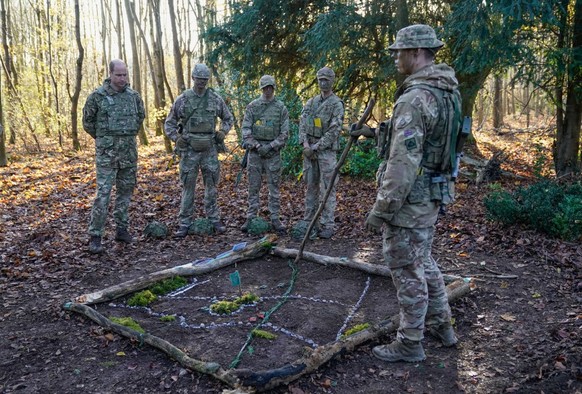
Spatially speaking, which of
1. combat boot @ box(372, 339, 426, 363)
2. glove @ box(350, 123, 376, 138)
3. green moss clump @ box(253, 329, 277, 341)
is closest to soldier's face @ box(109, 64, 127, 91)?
glove @ box(350, 123, 376, 138)

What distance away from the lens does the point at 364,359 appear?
3883 mm

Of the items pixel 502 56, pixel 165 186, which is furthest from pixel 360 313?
pixel 165 186

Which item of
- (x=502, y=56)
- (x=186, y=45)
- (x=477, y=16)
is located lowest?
(x=502, y=56)

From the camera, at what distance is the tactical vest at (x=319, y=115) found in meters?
7.12

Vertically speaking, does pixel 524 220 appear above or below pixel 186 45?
Answer: below

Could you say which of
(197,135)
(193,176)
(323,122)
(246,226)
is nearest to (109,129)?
(197,135)

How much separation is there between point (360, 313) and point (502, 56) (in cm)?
629

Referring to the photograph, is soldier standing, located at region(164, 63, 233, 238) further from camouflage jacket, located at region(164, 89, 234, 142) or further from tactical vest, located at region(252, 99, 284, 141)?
tactical vest, located at region(252, 99, 284, 141)

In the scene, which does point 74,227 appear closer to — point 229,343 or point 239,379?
point 229,343

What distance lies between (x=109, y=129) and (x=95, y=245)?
1.66 m

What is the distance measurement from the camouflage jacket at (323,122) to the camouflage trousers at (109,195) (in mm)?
2732

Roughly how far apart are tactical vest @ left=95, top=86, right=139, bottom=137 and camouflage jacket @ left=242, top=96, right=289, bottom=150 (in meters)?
1.78

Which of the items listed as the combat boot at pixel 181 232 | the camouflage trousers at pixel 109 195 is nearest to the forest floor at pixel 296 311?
the combat boot at pixel 181 232

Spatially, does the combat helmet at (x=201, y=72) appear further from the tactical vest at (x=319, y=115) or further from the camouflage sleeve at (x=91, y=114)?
the tactical vest at (x=319, y=115)
